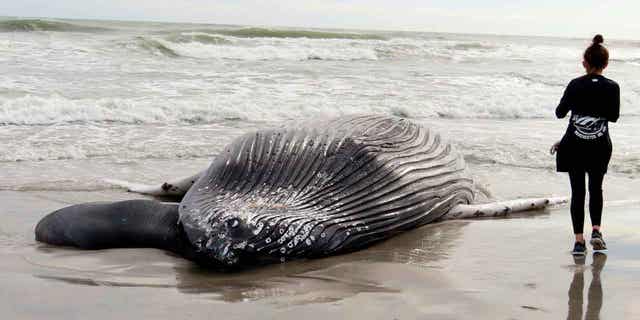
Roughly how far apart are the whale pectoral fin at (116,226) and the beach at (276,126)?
113mm

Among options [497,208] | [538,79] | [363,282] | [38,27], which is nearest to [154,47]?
[38,27]

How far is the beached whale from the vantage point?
5.04 meters

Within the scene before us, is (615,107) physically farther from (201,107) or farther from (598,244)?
(201,107)

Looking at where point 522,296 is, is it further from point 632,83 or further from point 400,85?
point 632,83

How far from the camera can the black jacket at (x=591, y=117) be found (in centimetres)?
536

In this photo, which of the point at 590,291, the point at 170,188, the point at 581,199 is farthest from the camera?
the point at 170,188

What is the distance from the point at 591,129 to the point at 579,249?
0.81m

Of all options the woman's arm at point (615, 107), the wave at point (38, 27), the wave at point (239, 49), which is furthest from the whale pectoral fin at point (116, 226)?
the wave at point (38, 27)

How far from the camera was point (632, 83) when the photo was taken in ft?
75.2

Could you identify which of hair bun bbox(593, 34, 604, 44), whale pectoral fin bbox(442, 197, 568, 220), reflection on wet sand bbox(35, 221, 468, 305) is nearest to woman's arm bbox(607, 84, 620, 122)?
hair bun bbox(593, 34, 604, 44)

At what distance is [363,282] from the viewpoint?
471 cm

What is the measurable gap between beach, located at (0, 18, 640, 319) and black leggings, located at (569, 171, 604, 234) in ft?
0.78

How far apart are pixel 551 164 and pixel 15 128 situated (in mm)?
7712

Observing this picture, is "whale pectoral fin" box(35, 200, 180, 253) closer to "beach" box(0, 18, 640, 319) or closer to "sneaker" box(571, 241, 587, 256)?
"beach" box(0, 18, 640, 319)
